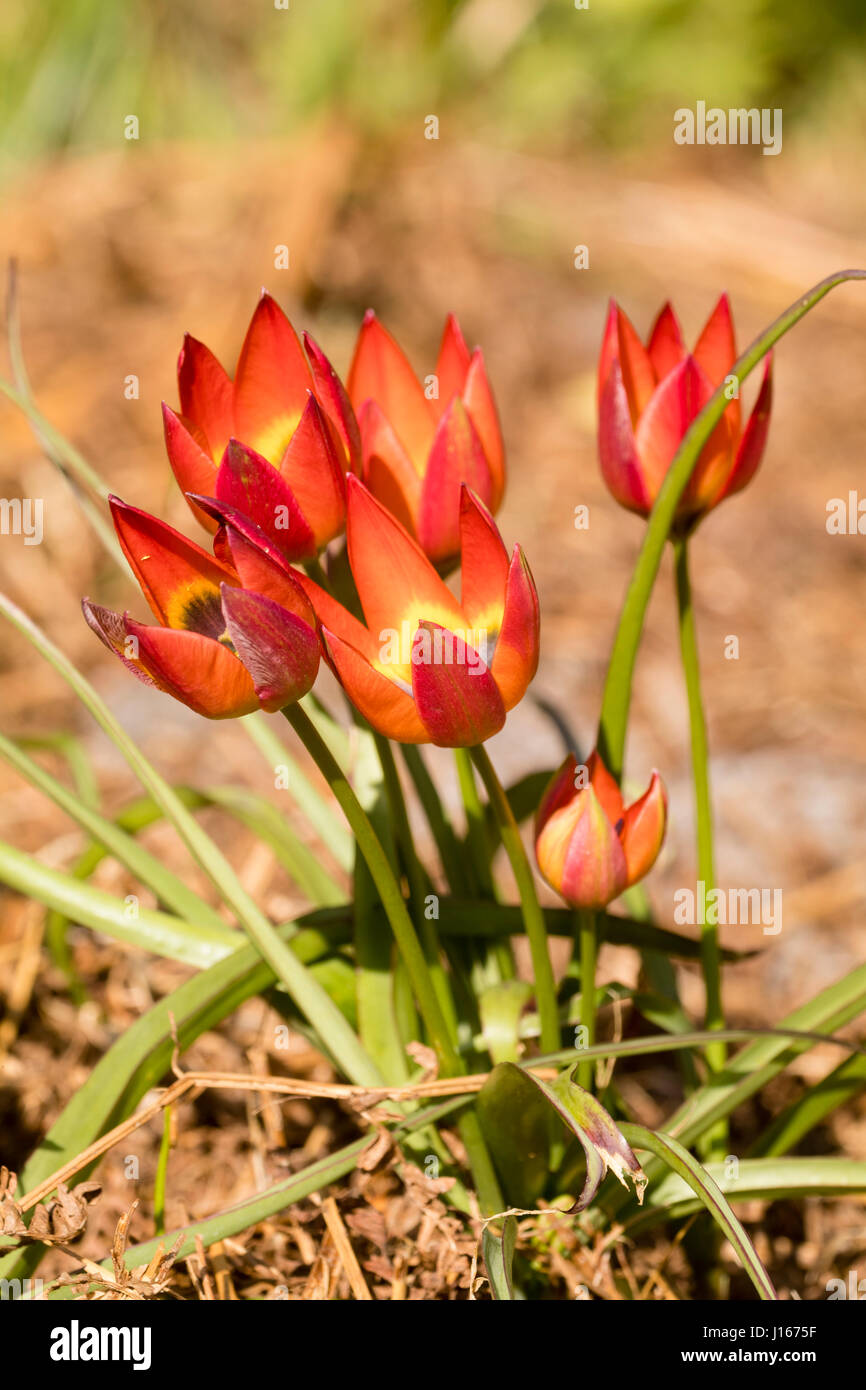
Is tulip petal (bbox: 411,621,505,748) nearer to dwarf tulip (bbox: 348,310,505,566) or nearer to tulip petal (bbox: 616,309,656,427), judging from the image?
dwarf tulip (bbox: 348,310,505,566)

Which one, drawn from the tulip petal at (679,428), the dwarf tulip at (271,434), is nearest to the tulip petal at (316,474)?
the dwarf tulip at (271,434)

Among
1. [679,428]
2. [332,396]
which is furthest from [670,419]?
[332,396]

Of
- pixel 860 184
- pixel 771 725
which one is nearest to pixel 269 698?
pixel 771 725

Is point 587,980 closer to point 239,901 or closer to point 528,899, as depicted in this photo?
point 528,899

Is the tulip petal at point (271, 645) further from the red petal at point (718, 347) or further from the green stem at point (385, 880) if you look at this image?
the red petal at point (718, 347)

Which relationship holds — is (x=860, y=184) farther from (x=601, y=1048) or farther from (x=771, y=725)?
(x=601, y=1048)
